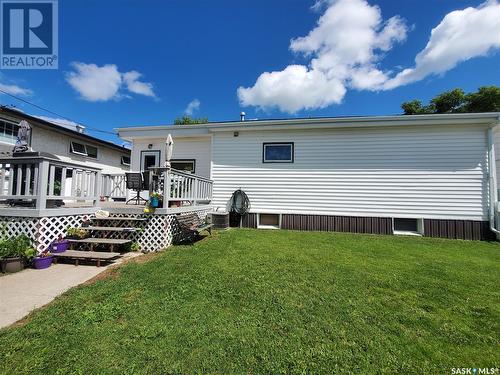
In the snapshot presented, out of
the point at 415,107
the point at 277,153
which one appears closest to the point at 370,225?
the point at 277,153

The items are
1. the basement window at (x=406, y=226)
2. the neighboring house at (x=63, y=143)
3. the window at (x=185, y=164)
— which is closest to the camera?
the basement window at (x=406, y=226)

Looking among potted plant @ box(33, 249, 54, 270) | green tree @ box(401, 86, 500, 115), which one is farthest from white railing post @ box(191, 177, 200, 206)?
green tree @ box(401, 86, 500, 115)

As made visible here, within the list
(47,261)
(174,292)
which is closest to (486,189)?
(174,292)

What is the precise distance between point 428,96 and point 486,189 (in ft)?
58.4

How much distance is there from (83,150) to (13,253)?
1094 centimetres

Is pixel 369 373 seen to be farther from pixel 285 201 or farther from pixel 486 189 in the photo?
pixel 486 189

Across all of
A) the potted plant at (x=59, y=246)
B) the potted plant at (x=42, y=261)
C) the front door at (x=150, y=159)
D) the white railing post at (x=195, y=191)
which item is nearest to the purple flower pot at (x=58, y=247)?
the potted plant at (x=59, y=246)

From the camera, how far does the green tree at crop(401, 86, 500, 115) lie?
16.5 meters

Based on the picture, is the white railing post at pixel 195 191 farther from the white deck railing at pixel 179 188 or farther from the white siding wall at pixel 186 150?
the white siding wall at pixel 186 150

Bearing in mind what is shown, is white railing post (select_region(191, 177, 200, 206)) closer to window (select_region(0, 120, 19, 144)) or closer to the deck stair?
the deck stair

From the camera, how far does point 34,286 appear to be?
2945 mm

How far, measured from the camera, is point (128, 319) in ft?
7.15

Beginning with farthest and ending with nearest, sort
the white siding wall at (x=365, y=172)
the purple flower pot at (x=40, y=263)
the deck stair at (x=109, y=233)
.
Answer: the white siding wall at (x=365, y=172) < the deck stair at (x=109, y=233) < the purple flower pot at (x=40, y=263)

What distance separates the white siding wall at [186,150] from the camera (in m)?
9.01
